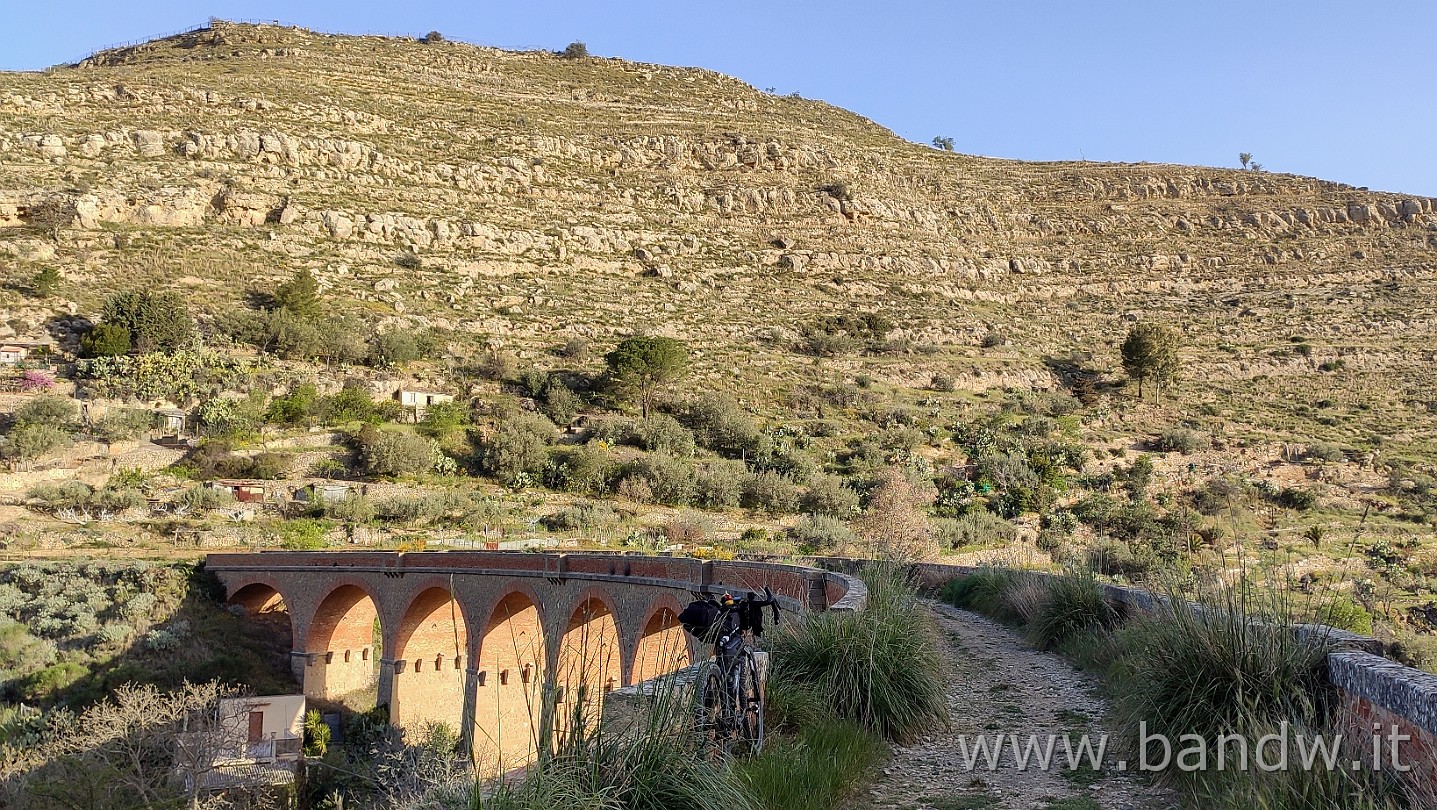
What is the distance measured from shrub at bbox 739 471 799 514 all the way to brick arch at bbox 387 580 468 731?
14.0 m

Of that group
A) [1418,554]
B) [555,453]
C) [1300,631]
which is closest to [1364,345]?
[1418,554]

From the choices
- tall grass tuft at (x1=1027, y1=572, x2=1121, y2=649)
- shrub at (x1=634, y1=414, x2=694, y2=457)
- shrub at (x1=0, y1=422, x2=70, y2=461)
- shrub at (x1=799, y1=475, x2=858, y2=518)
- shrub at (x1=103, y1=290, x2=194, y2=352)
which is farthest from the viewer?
shrub at (x1=634, y1=414, x2=694, y2=457)

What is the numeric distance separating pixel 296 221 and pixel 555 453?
89.1 feet

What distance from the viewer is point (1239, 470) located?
39.8 metres

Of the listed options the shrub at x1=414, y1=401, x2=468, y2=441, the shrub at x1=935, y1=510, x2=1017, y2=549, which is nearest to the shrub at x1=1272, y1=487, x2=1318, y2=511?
the shrub at x1=935, y1=510, x2=1017, y2=549

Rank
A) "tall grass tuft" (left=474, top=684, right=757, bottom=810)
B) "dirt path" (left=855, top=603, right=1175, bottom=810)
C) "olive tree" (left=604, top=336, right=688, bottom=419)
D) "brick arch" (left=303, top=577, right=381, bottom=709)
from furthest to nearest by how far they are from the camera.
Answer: "olive tree" (left=604, top=336, right=688, bottom=419)
"brick arch" (left=303, top=577, right=381, bottom=709)
"dirt path" (left=855, top=603, right=1175, bottom=810)
"tall grass tuft" (left=474, top=684, right=757, bottom=810)

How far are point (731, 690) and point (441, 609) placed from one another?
21028 mm

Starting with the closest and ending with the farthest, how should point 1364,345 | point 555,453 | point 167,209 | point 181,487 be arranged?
point 181,487, point 555,453, point 167,209, point 1364,345

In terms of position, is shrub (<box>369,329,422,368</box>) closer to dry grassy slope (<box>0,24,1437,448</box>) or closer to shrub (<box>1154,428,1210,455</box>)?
dry grassy slope (<box>0,24,1437,448</box>)

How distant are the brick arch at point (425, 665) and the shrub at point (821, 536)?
1113 cm

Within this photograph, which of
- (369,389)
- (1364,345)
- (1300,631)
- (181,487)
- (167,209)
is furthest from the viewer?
(1364,345)

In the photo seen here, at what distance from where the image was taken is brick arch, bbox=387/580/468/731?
2355 cm

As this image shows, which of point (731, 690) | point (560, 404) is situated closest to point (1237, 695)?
point (731, 690)

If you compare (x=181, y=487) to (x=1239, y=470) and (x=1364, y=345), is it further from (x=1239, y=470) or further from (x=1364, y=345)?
(x=1364, y=345)
